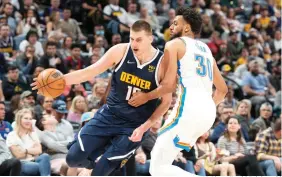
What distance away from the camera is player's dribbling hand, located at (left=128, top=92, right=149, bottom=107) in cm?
689

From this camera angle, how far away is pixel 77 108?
444 inches

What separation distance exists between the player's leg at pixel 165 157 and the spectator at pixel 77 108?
4953 millimetres

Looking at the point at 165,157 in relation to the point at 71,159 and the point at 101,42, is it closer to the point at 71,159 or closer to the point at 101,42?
the point at 71,159

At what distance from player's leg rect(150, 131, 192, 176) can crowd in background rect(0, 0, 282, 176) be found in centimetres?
209

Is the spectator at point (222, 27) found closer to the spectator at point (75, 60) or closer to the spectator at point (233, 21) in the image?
the spectator at point (233, 21)

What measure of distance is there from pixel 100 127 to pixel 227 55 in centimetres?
Result: 946

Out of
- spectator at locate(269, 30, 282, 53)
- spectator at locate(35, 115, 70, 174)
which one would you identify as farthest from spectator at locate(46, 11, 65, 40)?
spectator at locate(269, 30, 282, 53)

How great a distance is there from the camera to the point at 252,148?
1125 centimetres

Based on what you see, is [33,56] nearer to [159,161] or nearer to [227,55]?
[227,55]

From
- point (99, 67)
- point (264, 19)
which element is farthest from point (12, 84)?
point (264, 19)

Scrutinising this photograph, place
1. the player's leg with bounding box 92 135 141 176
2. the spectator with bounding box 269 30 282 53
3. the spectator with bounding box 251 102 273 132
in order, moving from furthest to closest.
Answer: the spectator with bounding box 269 30 282 53
the spectator with bounding box 251 102 273 132
the player's leg with bounding box 92 135 141 176

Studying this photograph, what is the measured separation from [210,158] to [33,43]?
14.8 feet

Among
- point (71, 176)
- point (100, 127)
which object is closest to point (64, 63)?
point (71, 176)

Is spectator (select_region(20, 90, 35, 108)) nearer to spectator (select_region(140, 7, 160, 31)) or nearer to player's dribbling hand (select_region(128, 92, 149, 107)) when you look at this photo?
player's dribbling hand (select_region(128, 92, 149, 107))
